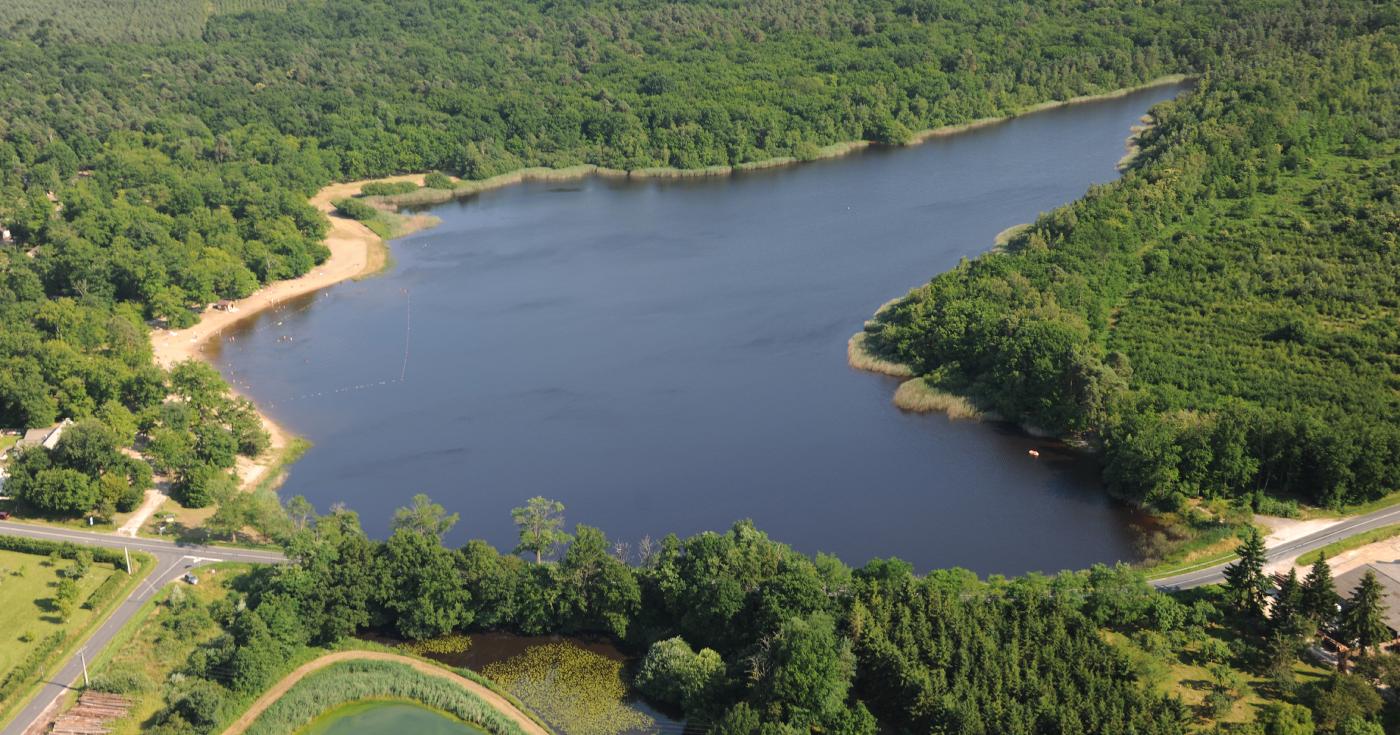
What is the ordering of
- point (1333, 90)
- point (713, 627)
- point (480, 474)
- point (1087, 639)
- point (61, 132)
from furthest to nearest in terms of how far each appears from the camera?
point (61, 132) < point (1333, 90) < point (480, 474) < point (713, 627) < point (1087, 639)

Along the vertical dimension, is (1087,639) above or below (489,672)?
above

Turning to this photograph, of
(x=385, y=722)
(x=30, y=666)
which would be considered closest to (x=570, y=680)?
(x=385, y=722)

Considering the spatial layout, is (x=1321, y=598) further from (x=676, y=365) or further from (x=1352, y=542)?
(x=676, y=365)

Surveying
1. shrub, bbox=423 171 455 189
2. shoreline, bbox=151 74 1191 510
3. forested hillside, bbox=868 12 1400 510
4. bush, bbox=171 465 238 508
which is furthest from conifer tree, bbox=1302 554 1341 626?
shrub, bbox=423 171 455 189

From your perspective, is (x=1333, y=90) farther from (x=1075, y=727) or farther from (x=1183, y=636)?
(x=1075, y=727)

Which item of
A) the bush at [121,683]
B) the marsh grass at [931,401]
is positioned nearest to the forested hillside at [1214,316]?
the marsh grass at [931,401]

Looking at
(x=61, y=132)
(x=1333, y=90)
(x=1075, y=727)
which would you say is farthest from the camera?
(x=61, y=132)

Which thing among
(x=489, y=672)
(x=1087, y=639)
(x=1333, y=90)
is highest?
(x=1333, y=90)

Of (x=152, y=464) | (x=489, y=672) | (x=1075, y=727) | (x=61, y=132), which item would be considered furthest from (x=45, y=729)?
(x=61, y=132)
